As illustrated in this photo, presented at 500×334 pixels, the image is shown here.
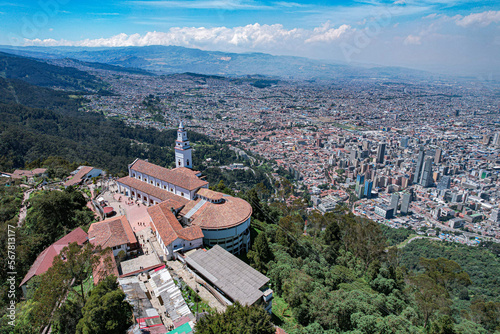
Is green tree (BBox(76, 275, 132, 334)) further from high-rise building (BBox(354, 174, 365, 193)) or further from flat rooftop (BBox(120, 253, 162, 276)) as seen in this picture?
high-rise building (BBox(354, 174, 365, 193))

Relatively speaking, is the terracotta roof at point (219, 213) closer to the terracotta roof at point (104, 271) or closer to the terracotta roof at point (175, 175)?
the terracotta roof at point (175, 175)

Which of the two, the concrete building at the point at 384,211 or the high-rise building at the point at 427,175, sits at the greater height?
the high-rise building at the point at 427,175

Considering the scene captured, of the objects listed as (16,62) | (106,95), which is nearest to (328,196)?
(106,95)

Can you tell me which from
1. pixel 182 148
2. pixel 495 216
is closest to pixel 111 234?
pixel 182 148

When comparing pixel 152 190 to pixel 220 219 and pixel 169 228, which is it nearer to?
pixel 169 228

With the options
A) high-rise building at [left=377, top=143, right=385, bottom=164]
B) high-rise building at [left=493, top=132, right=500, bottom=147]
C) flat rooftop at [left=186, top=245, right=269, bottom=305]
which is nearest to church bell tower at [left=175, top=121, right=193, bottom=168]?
flat rooftop at [left=186, top=245, right=269, bottom=305]

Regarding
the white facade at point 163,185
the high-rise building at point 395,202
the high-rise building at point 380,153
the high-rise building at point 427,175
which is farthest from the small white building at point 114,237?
the high-rise building at point 380,153
